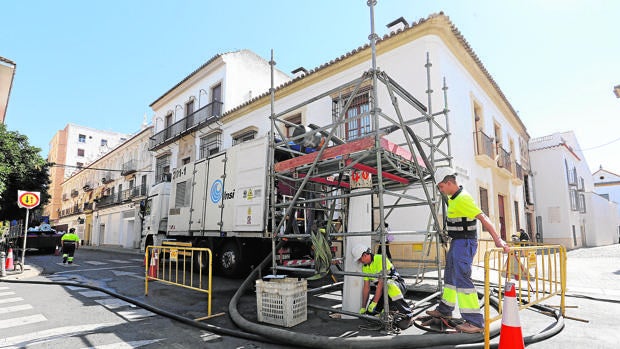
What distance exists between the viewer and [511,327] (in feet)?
9.17

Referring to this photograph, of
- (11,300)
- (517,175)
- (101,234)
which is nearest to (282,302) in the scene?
(11,300)

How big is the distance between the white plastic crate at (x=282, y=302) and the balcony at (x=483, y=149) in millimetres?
9990

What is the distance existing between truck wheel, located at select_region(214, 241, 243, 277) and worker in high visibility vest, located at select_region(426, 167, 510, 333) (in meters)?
4.90

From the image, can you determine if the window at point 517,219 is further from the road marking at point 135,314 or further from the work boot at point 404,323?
the road marking at point 135,314

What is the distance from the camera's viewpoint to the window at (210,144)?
18.0 metres

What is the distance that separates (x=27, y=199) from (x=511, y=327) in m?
11.9

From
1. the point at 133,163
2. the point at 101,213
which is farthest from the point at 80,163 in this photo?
the point at 133,163

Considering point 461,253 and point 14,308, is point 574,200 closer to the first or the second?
point 461,253

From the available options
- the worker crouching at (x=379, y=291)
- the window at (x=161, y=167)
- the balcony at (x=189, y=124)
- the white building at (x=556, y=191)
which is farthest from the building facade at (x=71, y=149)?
the worker crouching at (x=379, y=291)

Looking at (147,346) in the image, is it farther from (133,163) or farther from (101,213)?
(101,213)

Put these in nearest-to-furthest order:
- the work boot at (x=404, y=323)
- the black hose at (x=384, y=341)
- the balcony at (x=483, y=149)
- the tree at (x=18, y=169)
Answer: the black hose at (x=384, y=341) < the work boot at (x=404, y=323) < the balcony at (x=483, y=149) < the tree at (x=18, y=169)

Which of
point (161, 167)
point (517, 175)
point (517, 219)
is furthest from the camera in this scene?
point (161, 167)

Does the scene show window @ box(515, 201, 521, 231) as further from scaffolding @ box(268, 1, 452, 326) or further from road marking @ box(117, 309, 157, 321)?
road marking @ box(117, 309, 157, 321)

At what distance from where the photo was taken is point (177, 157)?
802 inches
